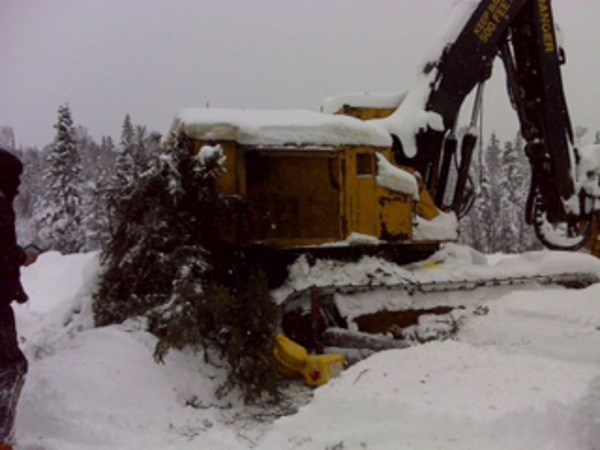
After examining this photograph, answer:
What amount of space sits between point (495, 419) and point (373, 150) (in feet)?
14.7

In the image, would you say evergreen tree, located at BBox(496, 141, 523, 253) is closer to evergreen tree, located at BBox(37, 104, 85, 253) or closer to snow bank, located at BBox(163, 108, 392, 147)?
evergreen tree, located at BBox(37, 104, 85, 253)

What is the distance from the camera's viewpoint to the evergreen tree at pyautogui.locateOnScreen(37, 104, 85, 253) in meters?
33.8

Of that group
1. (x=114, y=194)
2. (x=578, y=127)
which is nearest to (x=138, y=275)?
(x=114, y=194)

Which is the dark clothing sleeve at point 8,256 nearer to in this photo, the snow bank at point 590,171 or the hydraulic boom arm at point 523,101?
the hydraulic boom arm at point 523,101

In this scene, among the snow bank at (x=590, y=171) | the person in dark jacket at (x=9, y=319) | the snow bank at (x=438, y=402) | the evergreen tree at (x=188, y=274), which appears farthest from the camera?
the snow bank at (x=590, y=171)

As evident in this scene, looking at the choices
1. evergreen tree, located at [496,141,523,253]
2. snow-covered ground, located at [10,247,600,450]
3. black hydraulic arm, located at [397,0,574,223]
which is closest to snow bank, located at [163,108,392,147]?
black hydraulic arm, located at [397,0,574,223]

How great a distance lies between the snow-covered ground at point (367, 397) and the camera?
4.22m

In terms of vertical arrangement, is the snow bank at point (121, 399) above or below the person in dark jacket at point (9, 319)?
below

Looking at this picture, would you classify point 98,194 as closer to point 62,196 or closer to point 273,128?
point 273,128

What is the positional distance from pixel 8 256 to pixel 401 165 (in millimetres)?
5927

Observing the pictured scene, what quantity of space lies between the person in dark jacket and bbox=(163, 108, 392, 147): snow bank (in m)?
3.62

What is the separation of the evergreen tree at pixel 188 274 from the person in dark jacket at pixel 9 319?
2.01m

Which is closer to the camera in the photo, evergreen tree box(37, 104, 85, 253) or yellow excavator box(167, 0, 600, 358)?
yellow excavator box(167, 0, 600, 358)

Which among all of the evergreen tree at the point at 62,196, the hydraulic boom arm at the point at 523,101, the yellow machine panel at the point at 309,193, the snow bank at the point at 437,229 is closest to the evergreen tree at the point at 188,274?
the yellow machine panel at the point at 309,193
